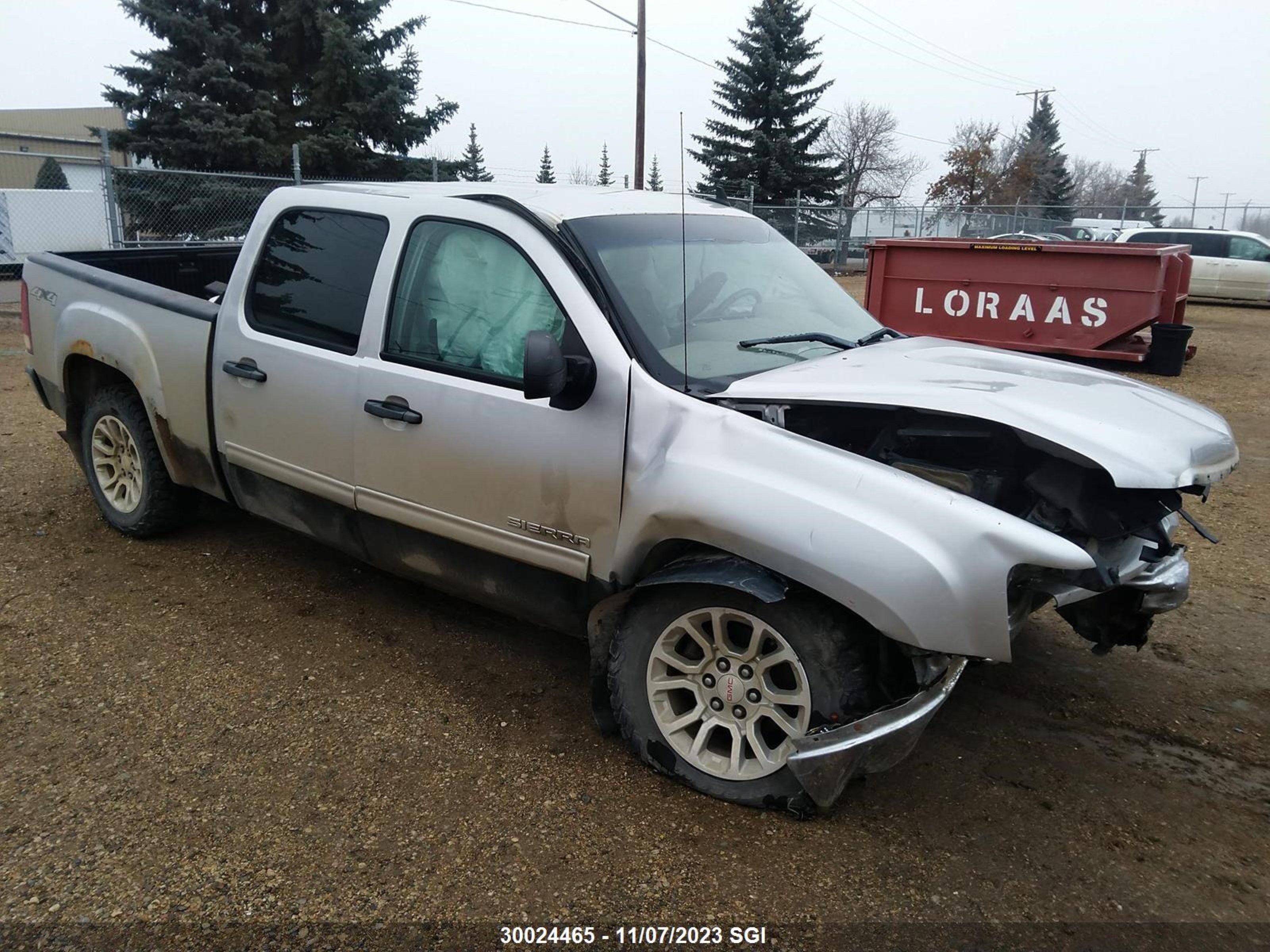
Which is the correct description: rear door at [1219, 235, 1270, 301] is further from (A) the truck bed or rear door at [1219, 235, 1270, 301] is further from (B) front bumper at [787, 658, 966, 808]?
(B) front bumper at [787, 658, 966, 808]

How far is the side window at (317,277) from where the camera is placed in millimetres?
3668

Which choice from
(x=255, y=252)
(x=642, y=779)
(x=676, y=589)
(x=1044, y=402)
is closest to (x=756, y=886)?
(x=642, y=779)

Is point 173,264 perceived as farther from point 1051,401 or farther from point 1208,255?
point 1208,255

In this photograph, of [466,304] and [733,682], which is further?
[466,304]

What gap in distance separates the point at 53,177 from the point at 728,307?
24.3m

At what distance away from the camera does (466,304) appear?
339 cm

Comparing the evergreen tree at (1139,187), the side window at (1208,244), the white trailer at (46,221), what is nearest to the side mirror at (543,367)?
the white trailer at (46,221)

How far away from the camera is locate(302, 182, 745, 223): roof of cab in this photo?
3371 millimetres

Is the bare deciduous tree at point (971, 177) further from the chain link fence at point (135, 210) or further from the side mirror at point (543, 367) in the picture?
the side mirror at point (543, 367)

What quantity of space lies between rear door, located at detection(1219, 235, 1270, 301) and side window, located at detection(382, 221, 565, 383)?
856 inches

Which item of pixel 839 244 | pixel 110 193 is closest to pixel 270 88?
pixel 110 193

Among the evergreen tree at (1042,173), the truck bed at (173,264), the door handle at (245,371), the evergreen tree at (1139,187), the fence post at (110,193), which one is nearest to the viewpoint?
the door handle at (245,371)

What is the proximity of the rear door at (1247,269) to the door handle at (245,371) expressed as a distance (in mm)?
22027

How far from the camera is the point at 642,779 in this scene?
121 inches
